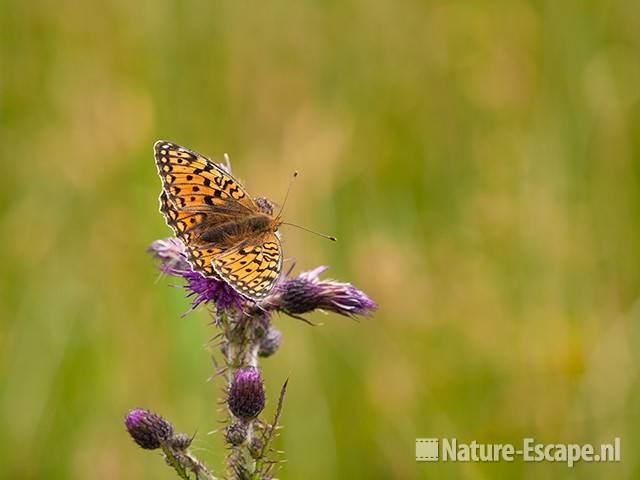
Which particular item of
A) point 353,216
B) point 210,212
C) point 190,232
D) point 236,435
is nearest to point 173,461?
point 236,435

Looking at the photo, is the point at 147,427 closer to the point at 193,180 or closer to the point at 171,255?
the point at 171,255

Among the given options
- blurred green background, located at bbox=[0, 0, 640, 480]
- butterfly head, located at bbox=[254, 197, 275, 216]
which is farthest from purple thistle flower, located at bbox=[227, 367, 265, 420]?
blurred green background, located at bbox=[0, 0, 640, 480]

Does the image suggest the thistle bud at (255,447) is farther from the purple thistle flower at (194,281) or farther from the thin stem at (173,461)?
the purple thistle flower at (194,281)

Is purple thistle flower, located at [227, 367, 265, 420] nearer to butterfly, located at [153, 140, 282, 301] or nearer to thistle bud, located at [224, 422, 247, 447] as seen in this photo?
thistle bud, located at [224, 422, 247, 447]

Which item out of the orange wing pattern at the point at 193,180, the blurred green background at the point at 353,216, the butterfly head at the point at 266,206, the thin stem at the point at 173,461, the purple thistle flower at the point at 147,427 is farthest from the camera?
the blurred green background at the point at 353,216

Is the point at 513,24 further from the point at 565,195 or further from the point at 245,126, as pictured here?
the point at 245,126

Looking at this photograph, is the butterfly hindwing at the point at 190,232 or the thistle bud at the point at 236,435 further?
the butterfly hindwing at the point at 190,232

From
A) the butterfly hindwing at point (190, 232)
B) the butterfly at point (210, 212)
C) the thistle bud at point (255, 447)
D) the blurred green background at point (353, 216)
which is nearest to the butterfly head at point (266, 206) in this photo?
the butterfly at point (210, 212)
